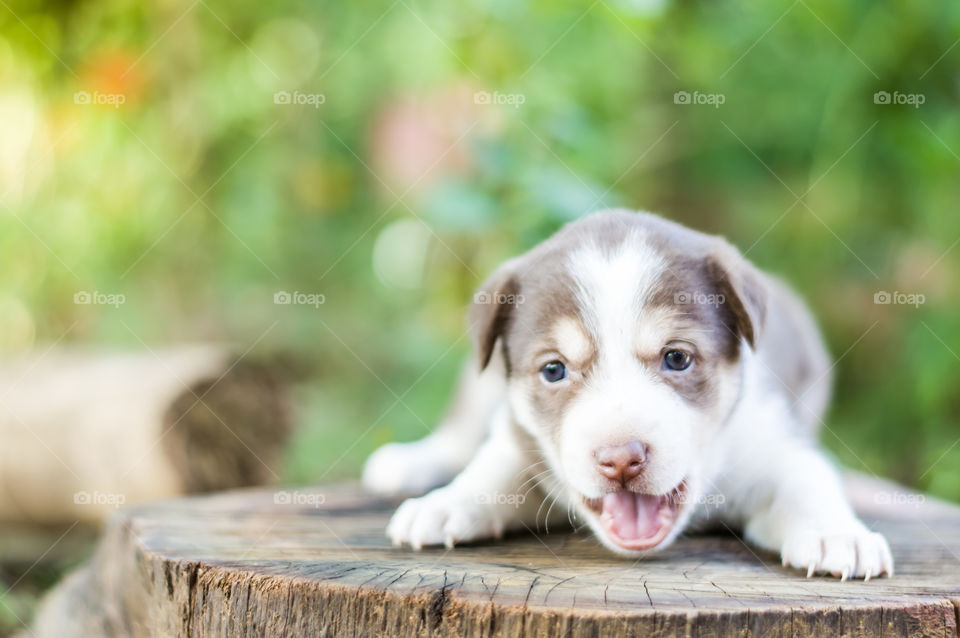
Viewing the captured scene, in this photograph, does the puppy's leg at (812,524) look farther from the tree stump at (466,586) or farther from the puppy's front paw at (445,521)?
the puppy's front paw at (445,521)

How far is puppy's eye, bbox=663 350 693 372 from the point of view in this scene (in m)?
2.93

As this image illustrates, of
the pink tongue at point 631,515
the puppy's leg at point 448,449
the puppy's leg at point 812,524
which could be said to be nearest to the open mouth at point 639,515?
the pink tongue at point 631,515

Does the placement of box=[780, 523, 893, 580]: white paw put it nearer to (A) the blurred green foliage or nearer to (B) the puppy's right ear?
(B) the puppy's right ear

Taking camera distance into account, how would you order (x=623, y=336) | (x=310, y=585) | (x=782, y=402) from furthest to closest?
(x=782, y=402)
(x=623, y=336)
(x=310, y=585)

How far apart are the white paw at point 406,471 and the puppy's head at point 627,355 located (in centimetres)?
104

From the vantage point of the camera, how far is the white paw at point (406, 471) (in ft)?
13.3

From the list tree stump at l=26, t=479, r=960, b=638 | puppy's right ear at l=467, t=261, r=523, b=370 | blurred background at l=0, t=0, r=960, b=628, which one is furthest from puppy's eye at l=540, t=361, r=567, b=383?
blurred background at l=0, t=0, r=960, b=628

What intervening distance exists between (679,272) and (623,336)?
1.01 ft

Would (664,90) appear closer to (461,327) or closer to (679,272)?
(461,327)

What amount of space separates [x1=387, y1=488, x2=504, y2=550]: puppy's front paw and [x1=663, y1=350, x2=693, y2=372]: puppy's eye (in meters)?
0.76

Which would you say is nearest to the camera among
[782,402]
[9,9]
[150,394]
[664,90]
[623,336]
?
[623,336]

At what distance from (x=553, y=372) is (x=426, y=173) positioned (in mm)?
3379

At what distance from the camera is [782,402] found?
361 cm

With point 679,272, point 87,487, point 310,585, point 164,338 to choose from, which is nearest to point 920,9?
point 679,272
